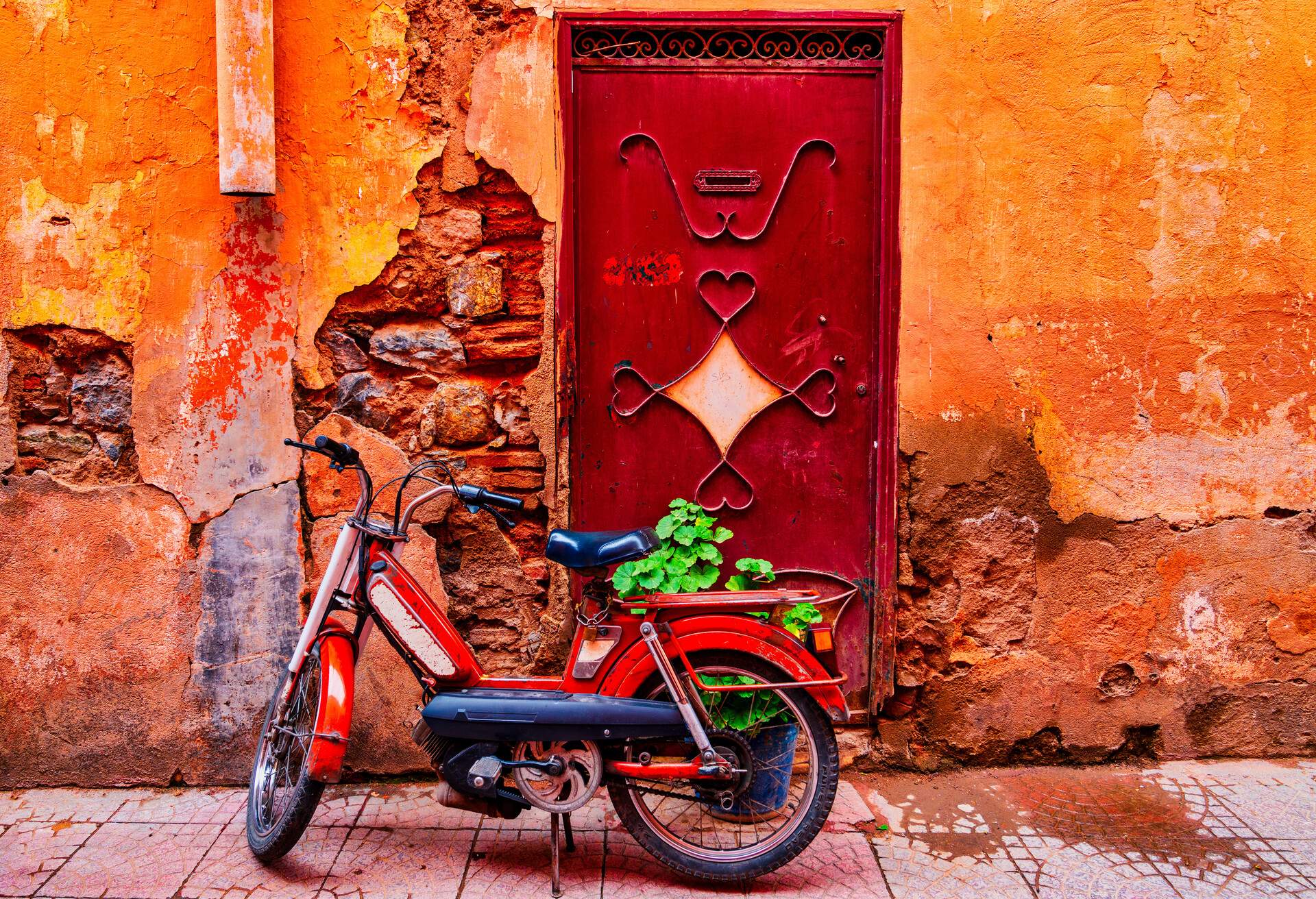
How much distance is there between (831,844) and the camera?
333 cm

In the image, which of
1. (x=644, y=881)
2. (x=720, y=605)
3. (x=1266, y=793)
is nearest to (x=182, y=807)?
(x=644, y=881)

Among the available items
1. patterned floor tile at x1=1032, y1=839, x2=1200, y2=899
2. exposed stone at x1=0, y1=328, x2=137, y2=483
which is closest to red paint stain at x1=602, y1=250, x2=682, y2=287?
exposed stone at x1=0, y1=328, x2=137, y2=483

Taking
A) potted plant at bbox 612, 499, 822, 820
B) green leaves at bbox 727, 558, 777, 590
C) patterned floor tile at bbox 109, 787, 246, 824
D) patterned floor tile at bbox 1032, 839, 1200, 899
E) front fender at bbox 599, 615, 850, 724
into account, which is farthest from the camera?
green leaves at bbox 727, 558, 777, 590

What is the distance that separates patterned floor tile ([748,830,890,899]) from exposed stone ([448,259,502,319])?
2.24 m

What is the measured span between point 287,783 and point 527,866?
0.87 m

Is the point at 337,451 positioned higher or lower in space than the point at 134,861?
higher

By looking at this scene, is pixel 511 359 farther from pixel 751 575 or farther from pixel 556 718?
pixel 556 718

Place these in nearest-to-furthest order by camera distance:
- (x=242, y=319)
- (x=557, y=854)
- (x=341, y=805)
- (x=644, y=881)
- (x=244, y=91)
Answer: (x=557, y=854)
(x=644, y=881)
(x=244, y=91)
(x=341, y=805)
(x=242, y=319)

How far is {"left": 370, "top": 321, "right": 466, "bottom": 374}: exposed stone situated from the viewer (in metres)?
3.76

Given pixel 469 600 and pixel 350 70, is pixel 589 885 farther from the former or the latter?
pixel 350 70

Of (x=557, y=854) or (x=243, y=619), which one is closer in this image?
(x=557, y=854)

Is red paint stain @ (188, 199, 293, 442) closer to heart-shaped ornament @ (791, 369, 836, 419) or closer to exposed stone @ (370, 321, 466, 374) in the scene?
exposed stone @ (370, 321, 466, 374)

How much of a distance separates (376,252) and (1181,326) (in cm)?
311

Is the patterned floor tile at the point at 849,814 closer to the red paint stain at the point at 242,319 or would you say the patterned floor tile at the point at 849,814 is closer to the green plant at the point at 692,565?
the green plant at the point at 692,565
